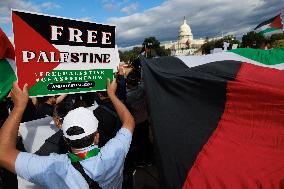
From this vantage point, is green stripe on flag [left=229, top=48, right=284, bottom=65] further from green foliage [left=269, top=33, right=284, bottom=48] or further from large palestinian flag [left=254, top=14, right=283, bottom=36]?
green foliage [left=269, top=33, right=284, bottom=48]

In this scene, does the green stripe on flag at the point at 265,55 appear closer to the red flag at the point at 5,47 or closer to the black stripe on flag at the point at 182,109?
the black stripe on flag at the point at 182,109

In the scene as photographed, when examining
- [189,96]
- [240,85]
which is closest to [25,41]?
[189,96]

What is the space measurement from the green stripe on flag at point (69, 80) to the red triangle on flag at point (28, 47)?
0.19ft

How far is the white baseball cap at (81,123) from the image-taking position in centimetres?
221

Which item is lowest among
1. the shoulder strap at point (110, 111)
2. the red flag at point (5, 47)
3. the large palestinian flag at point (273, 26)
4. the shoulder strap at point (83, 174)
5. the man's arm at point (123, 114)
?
the shoulder strap at point (83, 174)

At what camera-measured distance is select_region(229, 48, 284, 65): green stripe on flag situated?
3.67 meters

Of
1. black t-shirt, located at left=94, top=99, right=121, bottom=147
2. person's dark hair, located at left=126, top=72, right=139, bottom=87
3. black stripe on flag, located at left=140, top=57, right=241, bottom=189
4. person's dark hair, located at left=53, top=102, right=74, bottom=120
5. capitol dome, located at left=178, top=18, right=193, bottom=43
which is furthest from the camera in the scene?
capitol dome, located at left=178, top=18, right=193, bottom=43

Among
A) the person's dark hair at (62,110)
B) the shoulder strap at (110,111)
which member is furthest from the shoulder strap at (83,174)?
the person's dark hair at (62,110)

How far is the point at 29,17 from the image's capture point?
9.00 ft

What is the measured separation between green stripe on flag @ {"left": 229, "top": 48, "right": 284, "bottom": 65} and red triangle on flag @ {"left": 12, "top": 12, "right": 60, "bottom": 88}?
90.9 inches

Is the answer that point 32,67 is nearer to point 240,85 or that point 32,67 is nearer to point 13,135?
point 13,135

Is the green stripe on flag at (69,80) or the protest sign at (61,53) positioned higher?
the protest sign at (61,53)

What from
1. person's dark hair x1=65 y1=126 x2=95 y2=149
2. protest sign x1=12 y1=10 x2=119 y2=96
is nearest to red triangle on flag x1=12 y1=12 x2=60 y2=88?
protest sign x1=12 y1=10 x2=119 y2=96

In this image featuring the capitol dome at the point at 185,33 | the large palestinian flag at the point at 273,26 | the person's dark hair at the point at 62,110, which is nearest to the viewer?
the person's dark hair at the point at 62,110
